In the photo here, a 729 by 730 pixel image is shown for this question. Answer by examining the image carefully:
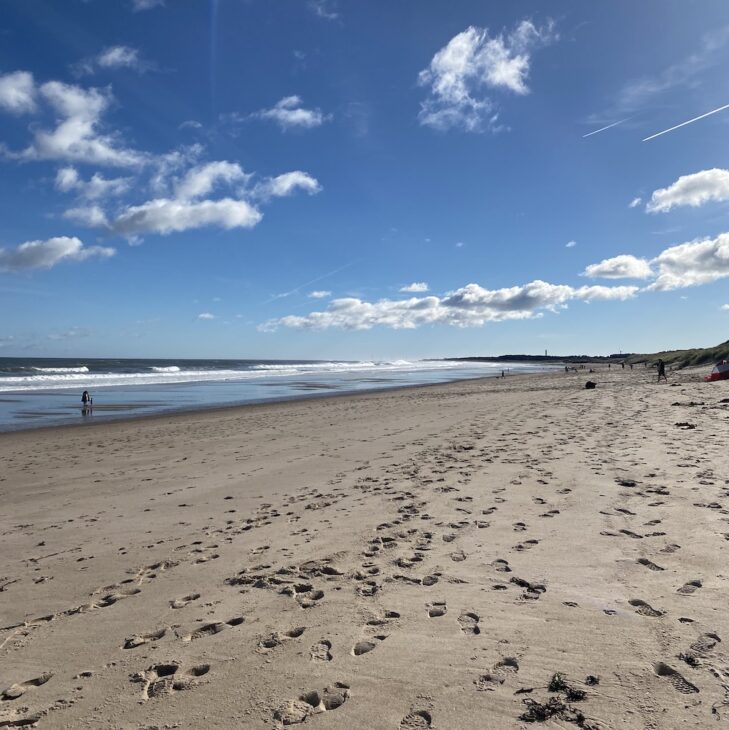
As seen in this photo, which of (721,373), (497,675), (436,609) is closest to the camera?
(497,675)

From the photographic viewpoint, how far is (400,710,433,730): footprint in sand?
2580 mm

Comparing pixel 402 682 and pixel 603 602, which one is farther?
pixel 603 602

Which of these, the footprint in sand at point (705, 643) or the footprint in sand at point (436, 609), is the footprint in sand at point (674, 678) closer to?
the footprint in sand at point (705, 643)

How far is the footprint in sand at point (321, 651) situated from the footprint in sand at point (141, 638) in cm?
129

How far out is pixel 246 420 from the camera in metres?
19.3

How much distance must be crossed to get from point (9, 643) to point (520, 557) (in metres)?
4.49

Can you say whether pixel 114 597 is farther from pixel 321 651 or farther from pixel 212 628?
pixel 321 651

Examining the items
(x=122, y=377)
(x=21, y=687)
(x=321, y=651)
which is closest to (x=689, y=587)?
(x=321, y=651)

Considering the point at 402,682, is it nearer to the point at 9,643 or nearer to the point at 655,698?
the point at 655,698

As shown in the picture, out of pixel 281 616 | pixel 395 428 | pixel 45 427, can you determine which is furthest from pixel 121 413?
pixel 281 616

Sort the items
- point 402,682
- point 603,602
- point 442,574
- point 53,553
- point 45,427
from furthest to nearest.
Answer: point 45,427, point 53,553, point 442,574, point 603,602, point 402,682

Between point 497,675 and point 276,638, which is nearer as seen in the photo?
point 497,675

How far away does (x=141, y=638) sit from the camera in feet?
12.2

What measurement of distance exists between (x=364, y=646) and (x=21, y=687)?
2329mm
